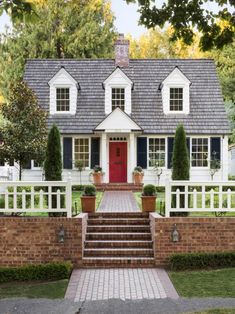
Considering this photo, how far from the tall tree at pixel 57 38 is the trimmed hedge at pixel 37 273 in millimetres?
26623

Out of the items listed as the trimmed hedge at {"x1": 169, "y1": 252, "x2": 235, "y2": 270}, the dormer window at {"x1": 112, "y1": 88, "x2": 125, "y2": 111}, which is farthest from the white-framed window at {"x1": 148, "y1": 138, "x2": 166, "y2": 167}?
the trimmed hedge at {"x1": 169, "y1": 252, "x2": 235, "y2": 270}

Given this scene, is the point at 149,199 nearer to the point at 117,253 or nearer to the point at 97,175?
the point at 117,253

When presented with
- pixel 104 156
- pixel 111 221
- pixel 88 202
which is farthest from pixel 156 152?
pixel 111 221

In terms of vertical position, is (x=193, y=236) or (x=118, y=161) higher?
(x=118, y=161)

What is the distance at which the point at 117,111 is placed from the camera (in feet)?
82.2

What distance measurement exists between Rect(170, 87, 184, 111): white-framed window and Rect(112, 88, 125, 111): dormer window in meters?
2.62

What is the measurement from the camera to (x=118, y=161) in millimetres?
25688

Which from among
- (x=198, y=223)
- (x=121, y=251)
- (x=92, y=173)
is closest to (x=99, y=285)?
(x=121, y=251)

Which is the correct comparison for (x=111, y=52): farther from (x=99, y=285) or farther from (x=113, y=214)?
(x=99, y=285)

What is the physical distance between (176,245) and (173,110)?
576 inches

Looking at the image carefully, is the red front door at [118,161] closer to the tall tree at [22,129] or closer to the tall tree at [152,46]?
the tall tree at [22,129]

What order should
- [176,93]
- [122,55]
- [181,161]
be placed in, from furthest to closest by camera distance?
1. [122,55]
2. [176,93]
3. [181,161]

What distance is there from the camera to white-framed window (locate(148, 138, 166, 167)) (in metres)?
25.5

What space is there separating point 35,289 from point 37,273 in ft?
3.15
